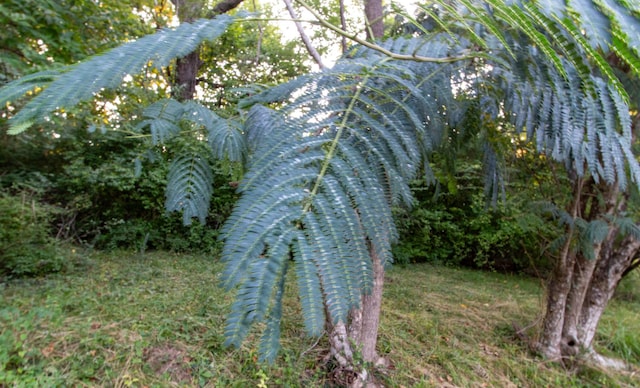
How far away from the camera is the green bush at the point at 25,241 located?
4844 mm

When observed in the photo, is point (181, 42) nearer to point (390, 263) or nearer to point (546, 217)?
point (390, 263)

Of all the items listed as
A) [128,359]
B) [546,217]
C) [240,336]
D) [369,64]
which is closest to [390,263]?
[240,336]

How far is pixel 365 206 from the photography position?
0.90m

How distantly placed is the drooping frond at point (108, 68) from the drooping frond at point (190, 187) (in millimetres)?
776

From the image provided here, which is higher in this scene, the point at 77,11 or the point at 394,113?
the point at 77,11

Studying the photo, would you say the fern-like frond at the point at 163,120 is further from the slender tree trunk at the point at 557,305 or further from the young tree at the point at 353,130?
the slender tree trunk at the point at 557,305

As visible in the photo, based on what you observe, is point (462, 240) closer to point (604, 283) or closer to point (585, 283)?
point (604, 283)

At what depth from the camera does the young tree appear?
2.45ft

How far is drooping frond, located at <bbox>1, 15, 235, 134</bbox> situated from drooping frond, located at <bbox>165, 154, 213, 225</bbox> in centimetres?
78

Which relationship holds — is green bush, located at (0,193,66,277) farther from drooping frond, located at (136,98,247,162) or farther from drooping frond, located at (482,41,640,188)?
drooping frond, located at (482,41,640,188)

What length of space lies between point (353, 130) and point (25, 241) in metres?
5.56

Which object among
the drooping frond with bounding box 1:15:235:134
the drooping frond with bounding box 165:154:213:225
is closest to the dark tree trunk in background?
the drooping frond with bounding box 165:154:213:225

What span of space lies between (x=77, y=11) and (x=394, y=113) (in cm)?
519

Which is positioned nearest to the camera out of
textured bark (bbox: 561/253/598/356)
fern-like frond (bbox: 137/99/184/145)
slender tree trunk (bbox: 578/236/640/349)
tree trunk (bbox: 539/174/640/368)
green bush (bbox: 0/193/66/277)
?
fern-like frond (bbox: 137/99/184/145)
